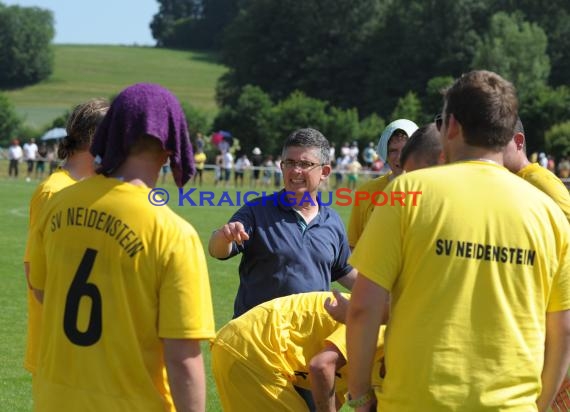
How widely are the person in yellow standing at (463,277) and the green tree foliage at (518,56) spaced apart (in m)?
71.4

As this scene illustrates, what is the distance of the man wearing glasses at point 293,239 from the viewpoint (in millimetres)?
5488

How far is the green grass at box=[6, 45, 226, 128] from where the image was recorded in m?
97.3

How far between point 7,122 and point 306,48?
3180cm

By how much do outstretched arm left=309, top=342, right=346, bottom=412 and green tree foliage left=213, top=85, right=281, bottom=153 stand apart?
55.7 metres

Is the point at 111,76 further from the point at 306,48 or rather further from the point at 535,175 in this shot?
the point at 535,175

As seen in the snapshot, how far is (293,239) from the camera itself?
5570 mm

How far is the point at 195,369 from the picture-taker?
3.43m

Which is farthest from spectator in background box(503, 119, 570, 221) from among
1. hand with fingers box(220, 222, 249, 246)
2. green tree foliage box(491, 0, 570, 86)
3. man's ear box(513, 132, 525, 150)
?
green tree foliage box(491, 0, 570, 86)

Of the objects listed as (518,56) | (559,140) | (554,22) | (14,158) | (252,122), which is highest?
(554,22)

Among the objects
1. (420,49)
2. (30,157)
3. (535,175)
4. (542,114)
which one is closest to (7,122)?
(30,157)

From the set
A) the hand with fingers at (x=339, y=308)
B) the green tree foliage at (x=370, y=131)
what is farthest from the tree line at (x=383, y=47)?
the hand with fingers at (x=339, y=308)

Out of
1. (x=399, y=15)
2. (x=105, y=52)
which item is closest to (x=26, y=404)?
(x=399, y=15)

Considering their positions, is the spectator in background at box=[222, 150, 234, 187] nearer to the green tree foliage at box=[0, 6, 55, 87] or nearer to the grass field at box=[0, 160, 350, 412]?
the grass field at box=[0, 160, 350, 412]

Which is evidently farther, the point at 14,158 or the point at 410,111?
the point at 410,111
